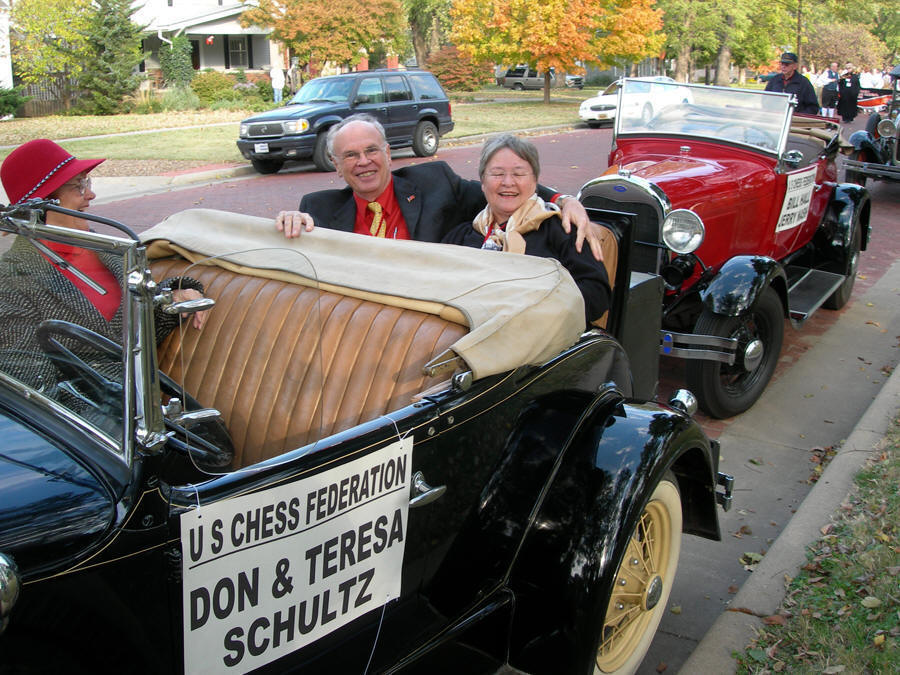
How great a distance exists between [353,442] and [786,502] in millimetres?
2840

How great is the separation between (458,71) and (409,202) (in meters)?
33.1

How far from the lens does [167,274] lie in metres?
2.86

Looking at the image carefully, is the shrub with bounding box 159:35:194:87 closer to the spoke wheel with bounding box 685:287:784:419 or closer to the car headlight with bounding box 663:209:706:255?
the car headlight with bounding box 663:209:706:255

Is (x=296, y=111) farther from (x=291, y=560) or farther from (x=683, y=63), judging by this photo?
(x=683, y=63)

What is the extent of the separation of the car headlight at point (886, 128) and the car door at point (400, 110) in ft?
26.5

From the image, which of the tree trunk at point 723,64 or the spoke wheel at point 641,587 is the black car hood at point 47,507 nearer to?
the spoke wheel at point 641,587

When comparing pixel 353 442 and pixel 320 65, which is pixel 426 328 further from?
pixel 320 65

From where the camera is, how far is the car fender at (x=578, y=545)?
215 centimetres

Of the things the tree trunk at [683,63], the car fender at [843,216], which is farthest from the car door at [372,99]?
the tree trunk at [683,63]

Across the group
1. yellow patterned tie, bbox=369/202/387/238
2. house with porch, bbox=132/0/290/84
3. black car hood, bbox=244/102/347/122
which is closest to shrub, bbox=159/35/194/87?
house with porch, bbox=132/0/290/84

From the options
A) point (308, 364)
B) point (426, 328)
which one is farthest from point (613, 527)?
point (308, 364)

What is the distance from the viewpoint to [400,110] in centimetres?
1541

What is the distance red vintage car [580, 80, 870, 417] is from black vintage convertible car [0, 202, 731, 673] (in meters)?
1.58

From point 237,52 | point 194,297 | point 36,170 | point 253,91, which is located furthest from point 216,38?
point 194,297
